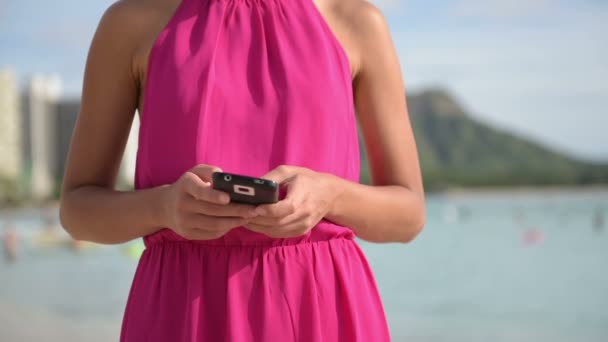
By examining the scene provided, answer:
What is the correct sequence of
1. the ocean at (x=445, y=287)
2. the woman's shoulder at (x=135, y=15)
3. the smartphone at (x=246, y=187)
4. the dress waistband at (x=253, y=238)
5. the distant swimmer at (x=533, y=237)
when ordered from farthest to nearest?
the distant swimmer at (x=533, y=237) < the ocean at (x=445, y=287) < the woman's shoulder at (x=135, y=15) < the dress waistband at (x=253, y=238) < the smartphone at (x=246, y=187)

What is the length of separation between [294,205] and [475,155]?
279ft

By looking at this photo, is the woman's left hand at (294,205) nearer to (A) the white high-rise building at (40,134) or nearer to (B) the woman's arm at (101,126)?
(B) the woman's arm at (101,126)

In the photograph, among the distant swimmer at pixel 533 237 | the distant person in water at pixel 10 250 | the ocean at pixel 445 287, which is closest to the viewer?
the ocean at pixel 445 287

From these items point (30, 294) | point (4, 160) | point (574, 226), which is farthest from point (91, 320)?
point (4, 160)

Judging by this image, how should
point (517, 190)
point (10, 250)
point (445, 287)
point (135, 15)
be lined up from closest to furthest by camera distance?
point (135, 15)
point (445, 287)
point (10, 250)
point (517, 190)

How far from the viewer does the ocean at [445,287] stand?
1324cm

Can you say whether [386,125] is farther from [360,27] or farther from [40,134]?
[40,134]

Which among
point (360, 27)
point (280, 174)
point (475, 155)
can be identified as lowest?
point (475, 155)

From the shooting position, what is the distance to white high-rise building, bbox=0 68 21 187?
206 feet

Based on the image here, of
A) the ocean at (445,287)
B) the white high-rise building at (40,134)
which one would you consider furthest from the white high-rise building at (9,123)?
the ocean at (445,287)

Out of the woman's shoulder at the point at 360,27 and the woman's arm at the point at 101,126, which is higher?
the woman's shoulder at the point at 360,27

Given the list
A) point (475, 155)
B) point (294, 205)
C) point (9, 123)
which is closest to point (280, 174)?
point (294, 205)

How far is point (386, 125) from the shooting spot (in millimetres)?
1227

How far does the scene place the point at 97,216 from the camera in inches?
45.7
